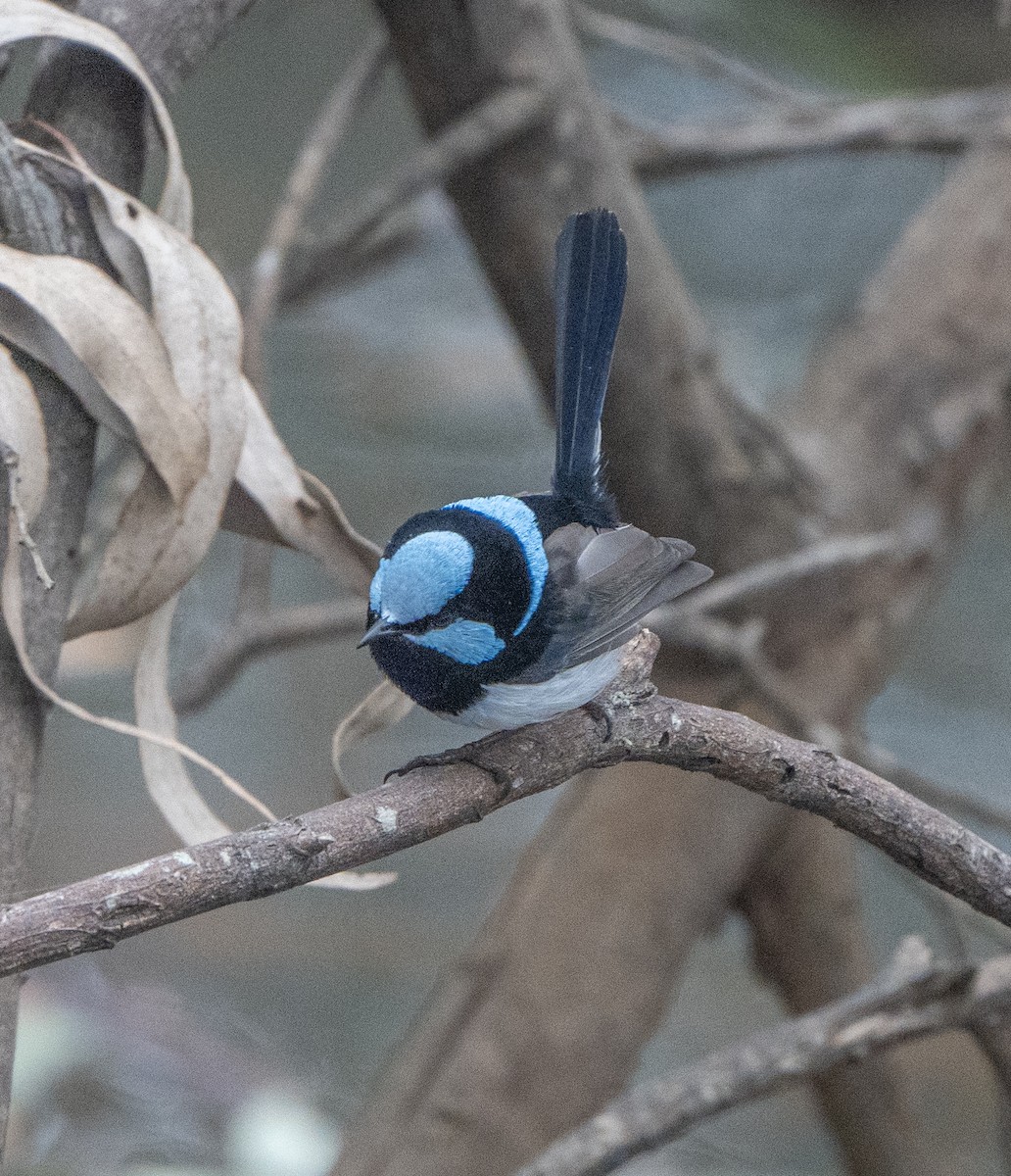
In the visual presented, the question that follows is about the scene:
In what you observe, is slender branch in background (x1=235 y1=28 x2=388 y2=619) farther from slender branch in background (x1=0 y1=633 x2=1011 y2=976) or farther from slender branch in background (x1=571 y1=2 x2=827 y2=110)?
slender branch in background (x1=0 y1=633 x2=1011 y2=976)

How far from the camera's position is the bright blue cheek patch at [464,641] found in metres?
1.37

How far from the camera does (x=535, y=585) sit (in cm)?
146

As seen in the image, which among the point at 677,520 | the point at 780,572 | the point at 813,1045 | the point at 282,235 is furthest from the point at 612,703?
the point at 677,520

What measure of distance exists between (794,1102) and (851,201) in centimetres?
337

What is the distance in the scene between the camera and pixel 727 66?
307 cm

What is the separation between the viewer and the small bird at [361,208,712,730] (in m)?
1.35

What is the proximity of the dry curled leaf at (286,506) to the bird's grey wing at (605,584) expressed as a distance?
8.7 inches

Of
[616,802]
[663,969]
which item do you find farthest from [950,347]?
[663,969]

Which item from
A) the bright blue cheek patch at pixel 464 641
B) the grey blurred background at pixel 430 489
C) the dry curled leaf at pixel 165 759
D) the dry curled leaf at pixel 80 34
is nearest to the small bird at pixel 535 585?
the bright blue cheek patch at pixel 464 641

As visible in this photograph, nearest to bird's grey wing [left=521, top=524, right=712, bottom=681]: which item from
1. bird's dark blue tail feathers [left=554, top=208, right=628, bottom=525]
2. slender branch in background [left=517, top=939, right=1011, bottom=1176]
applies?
bird's dark blue tail feathers [left=554, top=208, right=628, bottom=525]

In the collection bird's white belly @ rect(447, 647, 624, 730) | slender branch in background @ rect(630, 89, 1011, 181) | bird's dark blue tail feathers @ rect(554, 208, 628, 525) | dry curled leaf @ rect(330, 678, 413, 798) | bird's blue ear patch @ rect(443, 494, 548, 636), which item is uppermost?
slender branch in background @ rect(630, 89, 1011, 181)

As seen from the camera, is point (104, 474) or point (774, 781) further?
point (104, 474)

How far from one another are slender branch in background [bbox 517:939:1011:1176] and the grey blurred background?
1935 mm

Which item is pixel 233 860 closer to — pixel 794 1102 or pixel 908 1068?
pixel 908 1068
